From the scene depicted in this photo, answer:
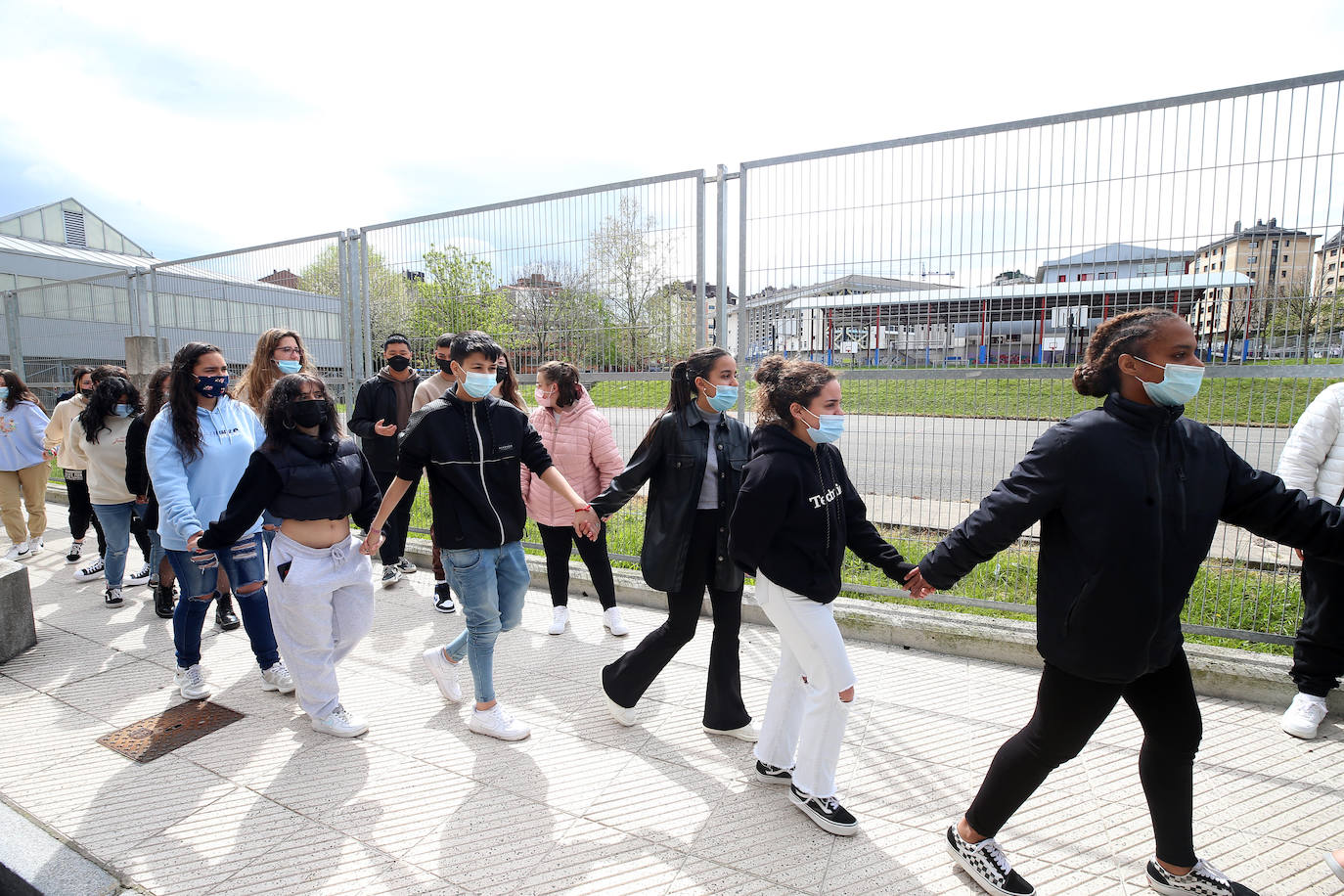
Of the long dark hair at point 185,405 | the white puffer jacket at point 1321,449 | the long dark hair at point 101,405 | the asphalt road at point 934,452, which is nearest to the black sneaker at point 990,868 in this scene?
the asphalt road at point 934,452

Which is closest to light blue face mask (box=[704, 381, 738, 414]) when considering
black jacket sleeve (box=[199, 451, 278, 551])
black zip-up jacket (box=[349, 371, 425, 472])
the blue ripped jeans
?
black jacket sleeve (box=[199, 451, 278, 551])

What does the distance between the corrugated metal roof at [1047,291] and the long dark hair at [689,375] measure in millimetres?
1484

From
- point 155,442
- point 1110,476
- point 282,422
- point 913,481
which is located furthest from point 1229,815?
point 155,442

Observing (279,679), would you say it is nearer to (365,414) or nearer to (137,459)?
(137,459)

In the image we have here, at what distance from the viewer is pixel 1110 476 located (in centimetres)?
213

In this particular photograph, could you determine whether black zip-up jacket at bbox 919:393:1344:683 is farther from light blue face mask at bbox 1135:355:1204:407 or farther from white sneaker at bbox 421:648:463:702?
white sneaker at bbox 421:648:463:702

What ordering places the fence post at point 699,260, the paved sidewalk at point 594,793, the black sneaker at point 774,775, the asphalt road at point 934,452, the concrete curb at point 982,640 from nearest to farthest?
the paved sidewalk at point 594,793
the black sneaker at point 774,775
the concrete curb at point 982,640
the asphalt road at point 934,452
the fence post at point 699,260

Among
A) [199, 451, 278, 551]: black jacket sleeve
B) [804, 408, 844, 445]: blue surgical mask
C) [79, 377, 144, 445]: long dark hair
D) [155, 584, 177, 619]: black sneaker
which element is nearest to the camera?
[804, 408, 844, 445]: blue surgical mask

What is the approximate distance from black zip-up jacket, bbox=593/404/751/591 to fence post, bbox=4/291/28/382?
40.5 feet

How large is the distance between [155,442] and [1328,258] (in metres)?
6.02

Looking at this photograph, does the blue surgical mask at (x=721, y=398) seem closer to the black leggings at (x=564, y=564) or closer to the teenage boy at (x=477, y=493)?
the teenage boy at (x=477, y=493)

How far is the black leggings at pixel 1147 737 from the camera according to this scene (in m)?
2.28

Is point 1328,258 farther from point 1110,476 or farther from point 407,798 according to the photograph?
point 407,798

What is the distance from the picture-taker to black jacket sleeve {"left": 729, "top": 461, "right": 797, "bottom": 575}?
2650 mm
